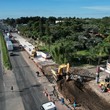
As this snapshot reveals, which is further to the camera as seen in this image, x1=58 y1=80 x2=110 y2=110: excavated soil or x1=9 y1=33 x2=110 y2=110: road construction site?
x1=9 y1=33 x2=110 y2=110: road construction site

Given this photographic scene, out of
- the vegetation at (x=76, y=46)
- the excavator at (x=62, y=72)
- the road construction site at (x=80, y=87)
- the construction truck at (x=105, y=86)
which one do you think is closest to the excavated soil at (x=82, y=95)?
the road construction site at (x=80, y=87)

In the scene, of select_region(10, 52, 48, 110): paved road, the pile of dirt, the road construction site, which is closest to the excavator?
the road construction site

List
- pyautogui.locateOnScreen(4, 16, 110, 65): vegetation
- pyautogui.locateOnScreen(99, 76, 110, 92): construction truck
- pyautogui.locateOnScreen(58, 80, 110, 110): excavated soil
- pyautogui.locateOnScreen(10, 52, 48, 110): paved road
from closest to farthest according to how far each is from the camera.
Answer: pyautogui.locateOnScreen(58, 80, 110, 110): excavated soil
pyautogui.locateOnScreen(10, 52, 48, 110): paved road
pyautogui.locateOnScreen(99, 76, 110, 92): construction truck
pyautogui.locateOnScreen(4, 16, 110, 65): vegetation

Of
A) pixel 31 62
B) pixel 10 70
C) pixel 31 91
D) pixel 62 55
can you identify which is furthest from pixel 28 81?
pixel 31 62

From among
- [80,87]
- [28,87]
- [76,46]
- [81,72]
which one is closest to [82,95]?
[80,87]

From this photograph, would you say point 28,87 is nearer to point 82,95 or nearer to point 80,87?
point 80,87

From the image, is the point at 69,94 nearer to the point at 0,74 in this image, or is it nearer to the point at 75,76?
the point at 75,76

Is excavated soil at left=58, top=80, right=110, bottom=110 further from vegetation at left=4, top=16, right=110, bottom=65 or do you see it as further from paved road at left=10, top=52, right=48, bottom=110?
vegetation at left=4, top=16, right=110, bottom=65

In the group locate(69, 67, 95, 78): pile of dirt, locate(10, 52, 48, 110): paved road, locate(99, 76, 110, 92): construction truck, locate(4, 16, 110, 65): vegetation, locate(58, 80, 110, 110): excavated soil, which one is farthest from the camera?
locate(4, 16, 110, 65): vegetation
